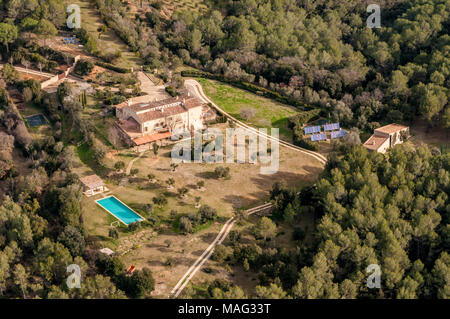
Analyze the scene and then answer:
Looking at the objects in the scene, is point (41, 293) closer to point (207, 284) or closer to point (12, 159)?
point (207, 284)

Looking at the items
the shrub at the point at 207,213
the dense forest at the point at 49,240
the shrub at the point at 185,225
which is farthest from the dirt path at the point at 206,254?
the shrub at the point at 185,225

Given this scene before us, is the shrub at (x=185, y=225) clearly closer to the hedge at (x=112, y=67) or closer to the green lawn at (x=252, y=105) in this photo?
the green lawn at (x=252, y=105)

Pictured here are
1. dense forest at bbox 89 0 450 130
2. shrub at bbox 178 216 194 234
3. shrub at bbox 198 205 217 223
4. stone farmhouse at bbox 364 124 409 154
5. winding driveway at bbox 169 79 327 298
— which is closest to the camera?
winding driveway at bbox 169 79 327 298

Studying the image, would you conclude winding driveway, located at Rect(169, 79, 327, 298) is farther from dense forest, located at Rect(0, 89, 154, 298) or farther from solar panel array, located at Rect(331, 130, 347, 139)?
solar panel array, located at Rect(331, 130, 347, 139)

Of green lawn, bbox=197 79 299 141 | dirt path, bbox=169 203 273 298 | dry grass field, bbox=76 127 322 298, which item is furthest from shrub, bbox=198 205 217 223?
green lawn, bbox=197 79 299 141

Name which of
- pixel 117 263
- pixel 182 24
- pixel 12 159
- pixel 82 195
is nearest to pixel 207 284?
pixel 117 263

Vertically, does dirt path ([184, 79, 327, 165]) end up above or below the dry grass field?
above

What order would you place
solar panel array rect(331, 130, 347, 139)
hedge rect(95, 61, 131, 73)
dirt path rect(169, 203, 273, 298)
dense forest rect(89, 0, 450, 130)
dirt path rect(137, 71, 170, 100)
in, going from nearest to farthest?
1. dirt path rect(169, 203, 273, 298)
2. solar panel array rect(331, 130, 347, 139)
3. dirt path rect(137, 71, 170, 100)
4. dense forest rect(89, 0, 450, 130)
5. hedge rect(95, 61, 131, 73)

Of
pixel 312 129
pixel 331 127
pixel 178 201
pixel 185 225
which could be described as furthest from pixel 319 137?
pixel 185 225
